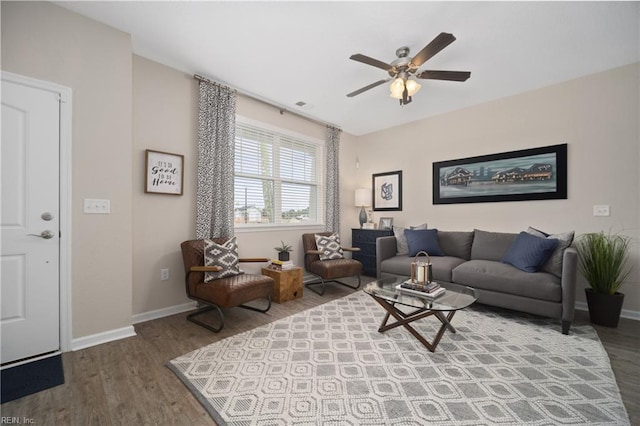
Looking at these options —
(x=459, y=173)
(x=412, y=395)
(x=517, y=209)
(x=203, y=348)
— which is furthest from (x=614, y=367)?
(x=203, y=348)

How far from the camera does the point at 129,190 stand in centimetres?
239

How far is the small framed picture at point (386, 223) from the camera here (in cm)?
474

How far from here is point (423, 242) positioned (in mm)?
3760

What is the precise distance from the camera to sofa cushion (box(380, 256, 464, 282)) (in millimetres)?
3178

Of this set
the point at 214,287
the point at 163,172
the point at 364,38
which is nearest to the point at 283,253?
the point at 214,287

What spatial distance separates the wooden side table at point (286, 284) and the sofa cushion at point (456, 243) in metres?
2.23

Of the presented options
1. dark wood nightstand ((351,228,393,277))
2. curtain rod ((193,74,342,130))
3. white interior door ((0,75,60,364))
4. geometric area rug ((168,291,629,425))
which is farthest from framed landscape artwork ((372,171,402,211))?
white interior door ((0,75,60,364))

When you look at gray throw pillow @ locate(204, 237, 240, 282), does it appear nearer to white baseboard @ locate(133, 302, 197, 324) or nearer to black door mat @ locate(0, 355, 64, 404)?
white baseboard @ locate(133, 302, 197, 324)

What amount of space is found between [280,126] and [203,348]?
3137 millimetres

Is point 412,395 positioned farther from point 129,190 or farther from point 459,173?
point 459,173

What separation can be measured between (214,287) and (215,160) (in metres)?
1.56

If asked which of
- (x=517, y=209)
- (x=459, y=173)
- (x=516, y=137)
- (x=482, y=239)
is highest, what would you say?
(x=516, y=137)

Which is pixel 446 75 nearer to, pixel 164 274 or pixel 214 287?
pixel 214 287

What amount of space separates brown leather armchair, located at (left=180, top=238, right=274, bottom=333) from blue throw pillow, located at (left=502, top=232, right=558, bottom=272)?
9.11 feet
